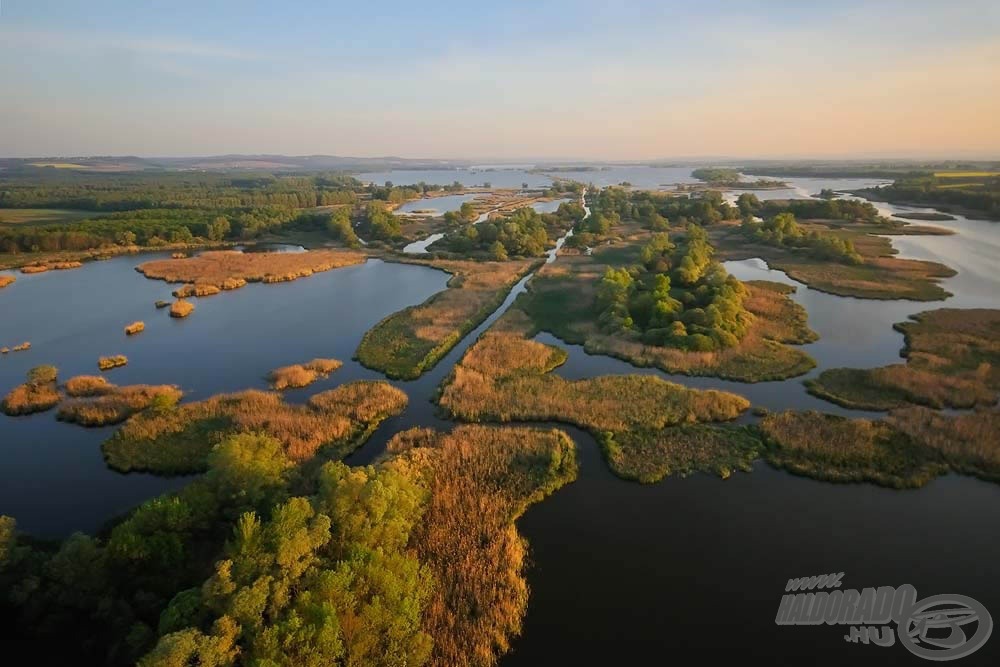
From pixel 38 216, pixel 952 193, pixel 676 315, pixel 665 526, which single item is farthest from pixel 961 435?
pixel 38 216

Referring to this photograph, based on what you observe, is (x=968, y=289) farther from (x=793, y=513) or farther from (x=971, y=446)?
(x=793, y=513)

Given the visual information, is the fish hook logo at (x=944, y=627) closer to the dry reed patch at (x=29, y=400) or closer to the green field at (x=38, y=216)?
the dry reed patch at (x=29, y=400)

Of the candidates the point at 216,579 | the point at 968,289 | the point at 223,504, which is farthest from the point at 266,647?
the point at 968,289

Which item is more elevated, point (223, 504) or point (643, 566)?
point (223, 504)

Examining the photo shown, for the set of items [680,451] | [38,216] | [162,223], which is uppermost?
[38,216]

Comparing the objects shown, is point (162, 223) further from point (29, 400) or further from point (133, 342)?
point (29, 400)
